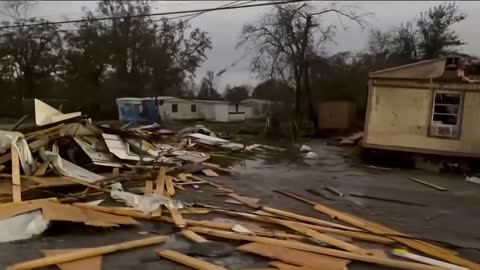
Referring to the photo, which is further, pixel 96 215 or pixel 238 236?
pixel 96 215

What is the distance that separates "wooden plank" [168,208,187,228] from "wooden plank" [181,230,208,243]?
26cm

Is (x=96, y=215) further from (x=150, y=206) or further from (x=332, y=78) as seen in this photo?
(x=332, y=78)

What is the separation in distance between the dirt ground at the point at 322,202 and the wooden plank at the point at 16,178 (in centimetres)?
191

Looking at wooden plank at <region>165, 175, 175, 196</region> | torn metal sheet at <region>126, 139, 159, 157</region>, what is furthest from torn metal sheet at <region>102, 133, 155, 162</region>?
wooden plank at <region>165, 175, 175, 196</region>

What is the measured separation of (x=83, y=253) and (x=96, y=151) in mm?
7771

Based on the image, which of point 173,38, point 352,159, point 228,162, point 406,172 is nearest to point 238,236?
point 228,162

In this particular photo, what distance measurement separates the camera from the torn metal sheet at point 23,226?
6.53m

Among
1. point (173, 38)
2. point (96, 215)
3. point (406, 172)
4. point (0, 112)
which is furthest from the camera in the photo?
point (173, 38)

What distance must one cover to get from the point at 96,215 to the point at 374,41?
107 ft

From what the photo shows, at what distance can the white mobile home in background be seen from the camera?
42.9 meters

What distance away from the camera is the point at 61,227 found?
700cm

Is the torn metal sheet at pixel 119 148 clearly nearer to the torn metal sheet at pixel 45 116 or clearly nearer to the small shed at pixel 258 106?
the torn metal sheet at pixel 45 116

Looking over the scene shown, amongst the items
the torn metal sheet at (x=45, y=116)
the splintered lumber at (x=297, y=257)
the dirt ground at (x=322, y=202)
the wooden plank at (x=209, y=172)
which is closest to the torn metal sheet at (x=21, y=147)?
the torn metal sheet at (x=45, y=116)

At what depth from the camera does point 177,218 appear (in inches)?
303
